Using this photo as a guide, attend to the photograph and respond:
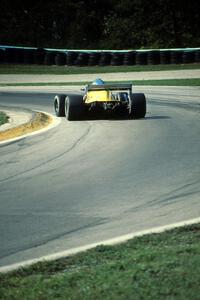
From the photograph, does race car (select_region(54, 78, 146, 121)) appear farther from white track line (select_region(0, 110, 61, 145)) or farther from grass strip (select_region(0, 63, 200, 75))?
grass strip (select_region(0, 63, 200, 75))

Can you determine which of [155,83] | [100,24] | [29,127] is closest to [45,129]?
[29,127]

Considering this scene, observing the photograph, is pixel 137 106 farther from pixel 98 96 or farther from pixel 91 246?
pixel 91 246

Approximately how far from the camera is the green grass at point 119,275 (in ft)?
15.3

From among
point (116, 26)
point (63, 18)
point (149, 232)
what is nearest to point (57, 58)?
point (116, 26)

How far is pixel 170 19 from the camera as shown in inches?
2077

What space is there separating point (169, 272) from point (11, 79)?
31.3 m

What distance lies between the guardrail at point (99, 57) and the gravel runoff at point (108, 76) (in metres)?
3.59

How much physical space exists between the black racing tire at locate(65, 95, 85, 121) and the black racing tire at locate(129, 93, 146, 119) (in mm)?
1036

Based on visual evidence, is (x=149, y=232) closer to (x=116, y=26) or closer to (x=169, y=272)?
(x=169, y=272)

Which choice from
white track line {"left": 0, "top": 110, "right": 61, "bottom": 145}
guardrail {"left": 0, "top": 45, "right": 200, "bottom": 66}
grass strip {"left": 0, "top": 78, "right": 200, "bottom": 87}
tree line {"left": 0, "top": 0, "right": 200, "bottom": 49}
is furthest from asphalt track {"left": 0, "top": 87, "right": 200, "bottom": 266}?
tree line {"left": 0, "top": 0, "right": 200, "bottom": 49}

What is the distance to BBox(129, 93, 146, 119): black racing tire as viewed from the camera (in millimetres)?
16125

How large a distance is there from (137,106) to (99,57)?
24.7m

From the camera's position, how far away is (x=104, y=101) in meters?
15.9

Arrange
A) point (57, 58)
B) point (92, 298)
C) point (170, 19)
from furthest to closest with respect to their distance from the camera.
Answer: point (170, 19), point (57, 58), point (92, 298)
